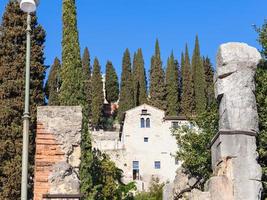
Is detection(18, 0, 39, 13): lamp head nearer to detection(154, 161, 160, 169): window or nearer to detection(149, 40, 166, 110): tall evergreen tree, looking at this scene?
detection(154, 161, 160, 169): window

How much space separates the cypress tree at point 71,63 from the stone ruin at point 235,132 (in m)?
16.3

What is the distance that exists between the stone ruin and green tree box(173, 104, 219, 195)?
492 cm

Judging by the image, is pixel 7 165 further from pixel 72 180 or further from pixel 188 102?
pixel 188 102

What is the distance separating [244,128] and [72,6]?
2497 cm

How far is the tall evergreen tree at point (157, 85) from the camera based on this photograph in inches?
2670

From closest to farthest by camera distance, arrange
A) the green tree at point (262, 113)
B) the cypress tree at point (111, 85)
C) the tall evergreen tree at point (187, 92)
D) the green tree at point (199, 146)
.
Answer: the green tree at point (262, 113) < the green tree at point (199, 146) < the tall evergreen tree at point (187, 92) < the cypress tree at point (111, 85)

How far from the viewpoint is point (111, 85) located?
270 feet

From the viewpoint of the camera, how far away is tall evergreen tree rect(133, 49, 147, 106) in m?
73.0

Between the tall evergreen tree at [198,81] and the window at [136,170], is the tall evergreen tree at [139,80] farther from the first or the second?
the window at [136,170]

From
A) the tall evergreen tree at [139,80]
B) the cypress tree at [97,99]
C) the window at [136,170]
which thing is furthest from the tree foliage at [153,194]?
the tall evergreen tree at [139,80]

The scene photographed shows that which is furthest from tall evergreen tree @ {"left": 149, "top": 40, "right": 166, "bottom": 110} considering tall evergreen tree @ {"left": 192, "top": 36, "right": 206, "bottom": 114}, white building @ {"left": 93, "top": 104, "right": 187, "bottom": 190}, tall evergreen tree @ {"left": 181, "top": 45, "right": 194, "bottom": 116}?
white building @ {"left": 93, "top": 104, "right": 187, "bottom": 190}

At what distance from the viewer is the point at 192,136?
810 inches

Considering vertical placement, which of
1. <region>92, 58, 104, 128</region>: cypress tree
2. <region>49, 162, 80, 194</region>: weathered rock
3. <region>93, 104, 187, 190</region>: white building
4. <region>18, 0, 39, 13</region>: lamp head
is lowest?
<region>49, 162, 80, 194</region>: weathered rock

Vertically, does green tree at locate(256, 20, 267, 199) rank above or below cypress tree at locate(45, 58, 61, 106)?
Answer: below
